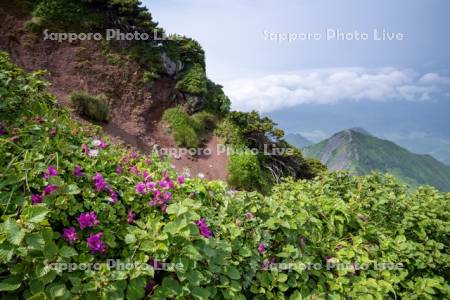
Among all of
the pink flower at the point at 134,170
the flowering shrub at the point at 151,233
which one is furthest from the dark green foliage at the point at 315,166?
the pink flower at the point at 134,170

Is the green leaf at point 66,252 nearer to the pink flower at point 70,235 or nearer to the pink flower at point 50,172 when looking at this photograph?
the pink flower at point 70,235

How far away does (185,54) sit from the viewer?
19.4 metres

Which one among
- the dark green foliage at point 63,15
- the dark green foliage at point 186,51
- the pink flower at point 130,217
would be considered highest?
the dark green foliage at point 63,15

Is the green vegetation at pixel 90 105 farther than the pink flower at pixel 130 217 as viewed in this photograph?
Yes

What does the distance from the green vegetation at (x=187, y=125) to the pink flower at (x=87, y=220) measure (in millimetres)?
13696

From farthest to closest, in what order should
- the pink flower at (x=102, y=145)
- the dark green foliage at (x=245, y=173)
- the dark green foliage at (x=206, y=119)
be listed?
the dark green foliage at (x=206, y=119) < the dark green foliage at (x=245, y=173) < the pink flower at (x=102, y=145)

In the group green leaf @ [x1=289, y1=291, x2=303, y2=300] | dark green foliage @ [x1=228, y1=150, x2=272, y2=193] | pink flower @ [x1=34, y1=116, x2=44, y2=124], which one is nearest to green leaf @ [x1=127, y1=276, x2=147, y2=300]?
green leaf @ [x1=289, y1=291, x2=303, y2=300]

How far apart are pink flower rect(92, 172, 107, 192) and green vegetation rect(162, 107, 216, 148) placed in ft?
44.2

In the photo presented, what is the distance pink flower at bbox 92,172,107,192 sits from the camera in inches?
99.7

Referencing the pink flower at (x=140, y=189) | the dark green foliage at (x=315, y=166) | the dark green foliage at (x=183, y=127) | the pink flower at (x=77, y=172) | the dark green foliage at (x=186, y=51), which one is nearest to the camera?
the pink flower at (x=77, y=172)

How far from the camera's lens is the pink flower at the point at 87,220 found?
2.31 metres

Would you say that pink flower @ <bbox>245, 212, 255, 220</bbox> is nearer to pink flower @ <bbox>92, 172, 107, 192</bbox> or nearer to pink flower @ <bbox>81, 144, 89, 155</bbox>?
pink flower @ <bbox>92, 172, 107, 192</bbox>

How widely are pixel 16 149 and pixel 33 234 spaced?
90 cm

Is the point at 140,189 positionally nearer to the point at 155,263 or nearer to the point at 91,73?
the point at 155,263
